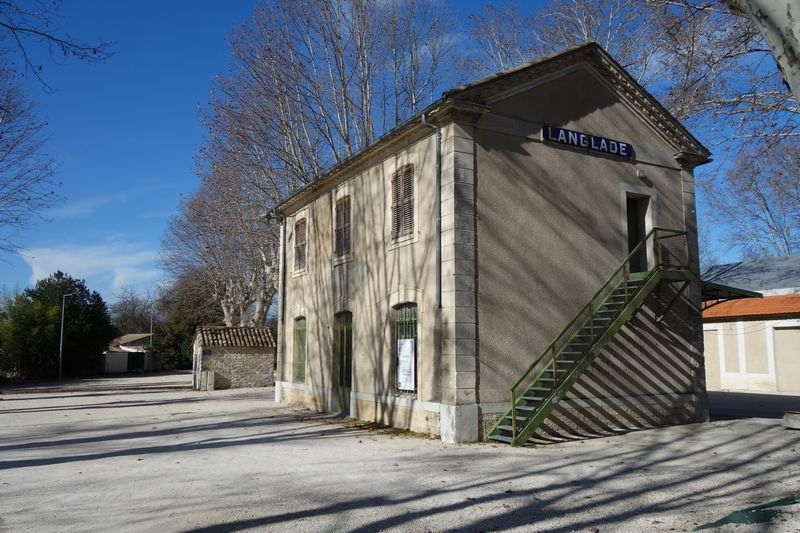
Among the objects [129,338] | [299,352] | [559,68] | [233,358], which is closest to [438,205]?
[559,68]

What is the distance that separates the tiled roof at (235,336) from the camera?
27.0 meters

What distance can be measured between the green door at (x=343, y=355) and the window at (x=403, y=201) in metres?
2.94

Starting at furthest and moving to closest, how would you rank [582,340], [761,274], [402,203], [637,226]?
[761,274]
[637,226]
[402,203]
[582,340]

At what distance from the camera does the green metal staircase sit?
10.4 metres

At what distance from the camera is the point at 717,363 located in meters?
25.4

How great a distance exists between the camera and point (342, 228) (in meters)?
15.7

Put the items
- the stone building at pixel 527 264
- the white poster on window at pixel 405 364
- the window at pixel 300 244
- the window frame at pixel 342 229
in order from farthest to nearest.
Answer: the window at pixel 300 244 < the window frame at pixel 342 229 < the white poster on window at pixel 405 364 < the stone building at pixel 527 264

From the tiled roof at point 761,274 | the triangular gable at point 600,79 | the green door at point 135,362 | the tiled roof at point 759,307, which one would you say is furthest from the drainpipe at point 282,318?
the green door at point 135,362

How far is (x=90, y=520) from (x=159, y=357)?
50.7m

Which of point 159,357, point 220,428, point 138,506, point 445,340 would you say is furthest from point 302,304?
point 159,357

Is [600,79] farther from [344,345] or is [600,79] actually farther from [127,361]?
[127,361]

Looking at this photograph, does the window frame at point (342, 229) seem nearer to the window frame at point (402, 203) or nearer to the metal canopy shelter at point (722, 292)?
the window frame at point (402, 203)

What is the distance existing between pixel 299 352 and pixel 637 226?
9916mm

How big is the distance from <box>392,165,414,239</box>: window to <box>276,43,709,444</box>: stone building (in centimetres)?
4
